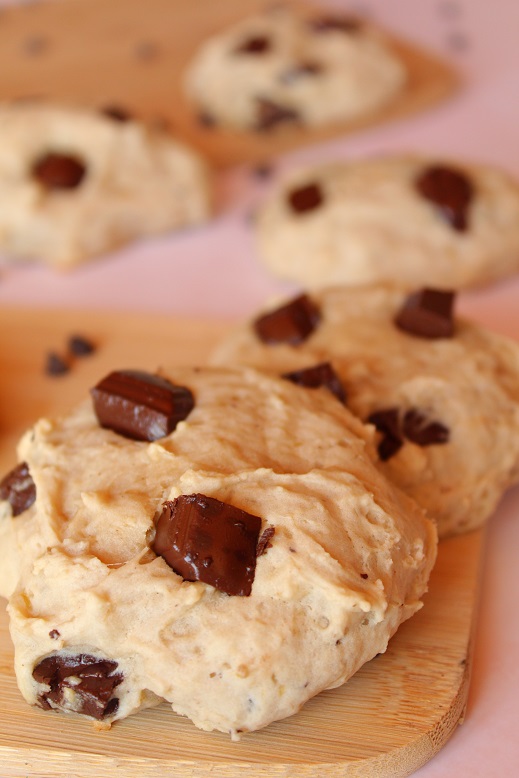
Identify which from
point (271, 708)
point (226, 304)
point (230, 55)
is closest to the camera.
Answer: point (271, 708)

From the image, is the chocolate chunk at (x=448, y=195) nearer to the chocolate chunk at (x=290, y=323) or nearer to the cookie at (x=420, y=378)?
the cookie at (x=420, y=378)

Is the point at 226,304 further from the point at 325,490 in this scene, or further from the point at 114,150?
the point at 325,490

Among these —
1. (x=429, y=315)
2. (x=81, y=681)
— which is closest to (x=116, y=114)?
(x=429, y=315)

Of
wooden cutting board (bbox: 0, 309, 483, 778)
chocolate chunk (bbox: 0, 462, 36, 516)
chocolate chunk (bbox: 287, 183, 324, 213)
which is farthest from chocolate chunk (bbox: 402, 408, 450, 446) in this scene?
chocolate chunk (bbox: 287, 183, 324, 213)

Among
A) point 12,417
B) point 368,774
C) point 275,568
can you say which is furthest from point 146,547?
point 12,417

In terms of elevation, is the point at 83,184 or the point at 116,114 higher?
the point at 116,114

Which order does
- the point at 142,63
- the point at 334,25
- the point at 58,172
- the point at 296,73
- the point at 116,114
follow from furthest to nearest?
1. the point at 142,63
2. the point at 334,25
3. the point at 296,73
4. the point at 116,114
5. the point at 58,172

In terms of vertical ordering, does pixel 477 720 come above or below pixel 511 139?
below

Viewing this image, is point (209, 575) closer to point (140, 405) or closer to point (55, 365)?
point (140, 405)
